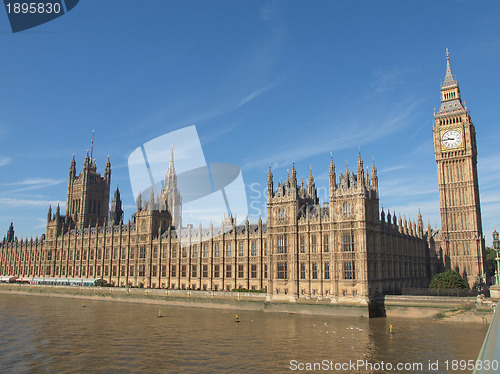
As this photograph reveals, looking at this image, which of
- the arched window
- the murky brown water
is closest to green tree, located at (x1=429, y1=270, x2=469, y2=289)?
the murky brown water

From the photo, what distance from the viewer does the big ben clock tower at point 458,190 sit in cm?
11231

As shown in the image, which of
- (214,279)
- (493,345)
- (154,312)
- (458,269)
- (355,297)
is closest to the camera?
(493,345)

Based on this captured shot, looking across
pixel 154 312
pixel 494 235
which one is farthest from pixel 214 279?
pixel 494 235

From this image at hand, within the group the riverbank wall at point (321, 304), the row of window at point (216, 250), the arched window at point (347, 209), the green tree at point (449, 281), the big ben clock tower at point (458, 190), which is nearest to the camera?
the riverbank wall at point (321, 304)

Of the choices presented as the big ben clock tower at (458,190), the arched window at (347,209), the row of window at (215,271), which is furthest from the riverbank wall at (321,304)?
the big ben clock tower at (458,190)

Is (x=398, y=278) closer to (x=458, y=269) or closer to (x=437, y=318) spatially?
(x=437, y=318)

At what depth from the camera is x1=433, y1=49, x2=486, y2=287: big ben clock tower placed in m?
112

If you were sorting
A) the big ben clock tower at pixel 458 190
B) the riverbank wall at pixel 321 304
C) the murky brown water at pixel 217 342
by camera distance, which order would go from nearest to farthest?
1. the murky brown water at pixel 217 342
2. the riverbank wall at pixel 321 304
3. the big ben clock tower at pixel 458 190

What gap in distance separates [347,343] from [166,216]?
79.6 meters

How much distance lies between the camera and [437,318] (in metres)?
63.1

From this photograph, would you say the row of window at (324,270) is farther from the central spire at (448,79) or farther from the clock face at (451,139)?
the central spire at (448,79)

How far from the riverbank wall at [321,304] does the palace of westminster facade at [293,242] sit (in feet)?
6.47

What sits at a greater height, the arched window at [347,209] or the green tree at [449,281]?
the arched window at [347,209]

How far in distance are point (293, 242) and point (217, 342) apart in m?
31.6
